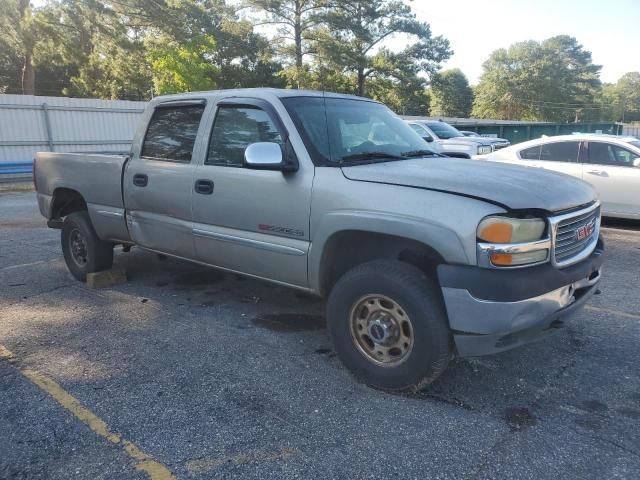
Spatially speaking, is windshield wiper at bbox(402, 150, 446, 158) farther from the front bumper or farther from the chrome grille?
the front bumper

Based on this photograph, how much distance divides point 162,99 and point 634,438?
448 centimetres

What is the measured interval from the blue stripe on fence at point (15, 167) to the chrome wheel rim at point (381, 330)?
617 inches

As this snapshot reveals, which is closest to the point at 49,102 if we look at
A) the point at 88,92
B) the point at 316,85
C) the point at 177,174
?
the point at 177,174

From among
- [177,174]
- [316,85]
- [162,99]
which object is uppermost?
[316,85]

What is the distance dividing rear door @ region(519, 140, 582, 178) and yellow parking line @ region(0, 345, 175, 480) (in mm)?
7976

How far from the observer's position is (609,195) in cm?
832

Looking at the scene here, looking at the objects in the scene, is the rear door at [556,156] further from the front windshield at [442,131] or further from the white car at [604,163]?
the front windshield at [442,131]

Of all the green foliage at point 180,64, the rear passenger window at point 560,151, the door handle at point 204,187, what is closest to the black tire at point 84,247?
the door handle at point 204,187

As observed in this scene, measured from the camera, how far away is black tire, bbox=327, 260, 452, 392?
299 cm

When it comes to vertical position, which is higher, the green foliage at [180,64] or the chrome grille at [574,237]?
the green foliage at [180,64]

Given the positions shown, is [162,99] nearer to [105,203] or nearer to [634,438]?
[105,203]

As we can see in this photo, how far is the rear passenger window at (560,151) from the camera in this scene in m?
8.74

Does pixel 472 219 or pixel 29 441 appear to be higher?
pixel 472 219

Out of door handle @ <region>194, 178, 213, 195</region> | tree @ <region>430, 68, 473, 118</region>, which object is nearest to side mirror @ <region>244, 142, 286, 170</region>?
door handle @ <region>194, 178, 213, 195</region>
